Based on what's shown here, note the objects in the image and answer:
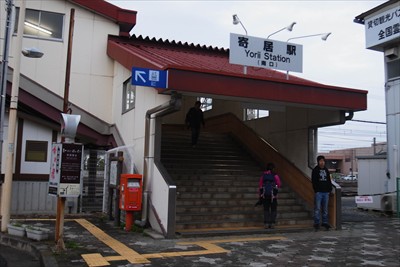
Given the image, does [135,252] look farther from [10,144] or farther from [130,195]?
[10,144]

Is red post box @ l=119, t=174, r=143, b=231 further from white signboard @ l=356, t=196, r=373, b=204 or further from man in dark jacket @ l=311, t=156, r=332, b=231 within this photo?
white signboard @ l=356, t=196, r=373, b=204

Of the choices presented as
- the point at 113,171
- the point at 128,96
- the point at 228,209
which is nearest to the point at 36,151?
the point at 128,96

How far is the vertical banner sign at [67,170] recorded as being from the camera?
25.2 feet

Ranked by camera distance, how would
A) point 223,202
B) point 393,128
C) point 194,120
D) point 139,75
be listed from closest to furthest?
point 139,75, point 223,202, point 194,120, point 393,128

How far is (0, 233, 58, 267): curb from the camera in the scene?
6959 millimetres

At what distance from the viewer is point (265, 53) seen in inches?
432

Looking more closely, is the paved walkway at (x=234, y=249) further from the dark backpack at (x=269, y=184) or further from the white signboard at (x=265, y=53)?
the white signboard at (x=265, y=53)

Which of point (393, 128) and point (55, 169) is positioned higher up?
point (393, 128)

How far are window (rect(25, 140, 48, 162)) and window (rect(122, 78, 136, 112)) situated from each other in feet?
9.65

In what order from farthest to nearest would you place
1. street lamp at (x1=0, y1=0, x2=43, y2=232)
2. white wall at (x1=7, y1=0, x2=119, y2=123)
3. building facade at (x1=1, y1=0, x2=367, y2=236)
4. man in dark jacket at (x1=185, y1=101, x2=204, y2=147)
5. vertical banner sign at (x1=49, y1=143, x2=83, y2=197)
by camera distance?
white wall at (x1=7, y1=0, x2=119, y2=123) < man in dark jacket at (x1=185, y1=101, x2=204, y2=147) < building facade at (x1=1, y1=0, x2=367, y2=236) < street lamp at (x1=0, y1=0, x2=43, y2=232) < vertical banner sign at (x1=49, y1=143, x2=83, y2=197)

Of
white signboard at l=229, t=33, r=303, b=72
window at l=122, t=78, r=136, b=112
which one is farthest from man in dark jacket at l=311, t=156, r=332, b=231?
window at l=122, t=78, r=136, b=112

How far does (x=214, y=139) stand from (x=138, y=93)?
14.9ft

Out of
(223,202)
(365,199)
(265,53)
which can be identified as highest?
(265,53)

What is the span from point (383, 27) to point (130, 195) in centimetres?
1117
